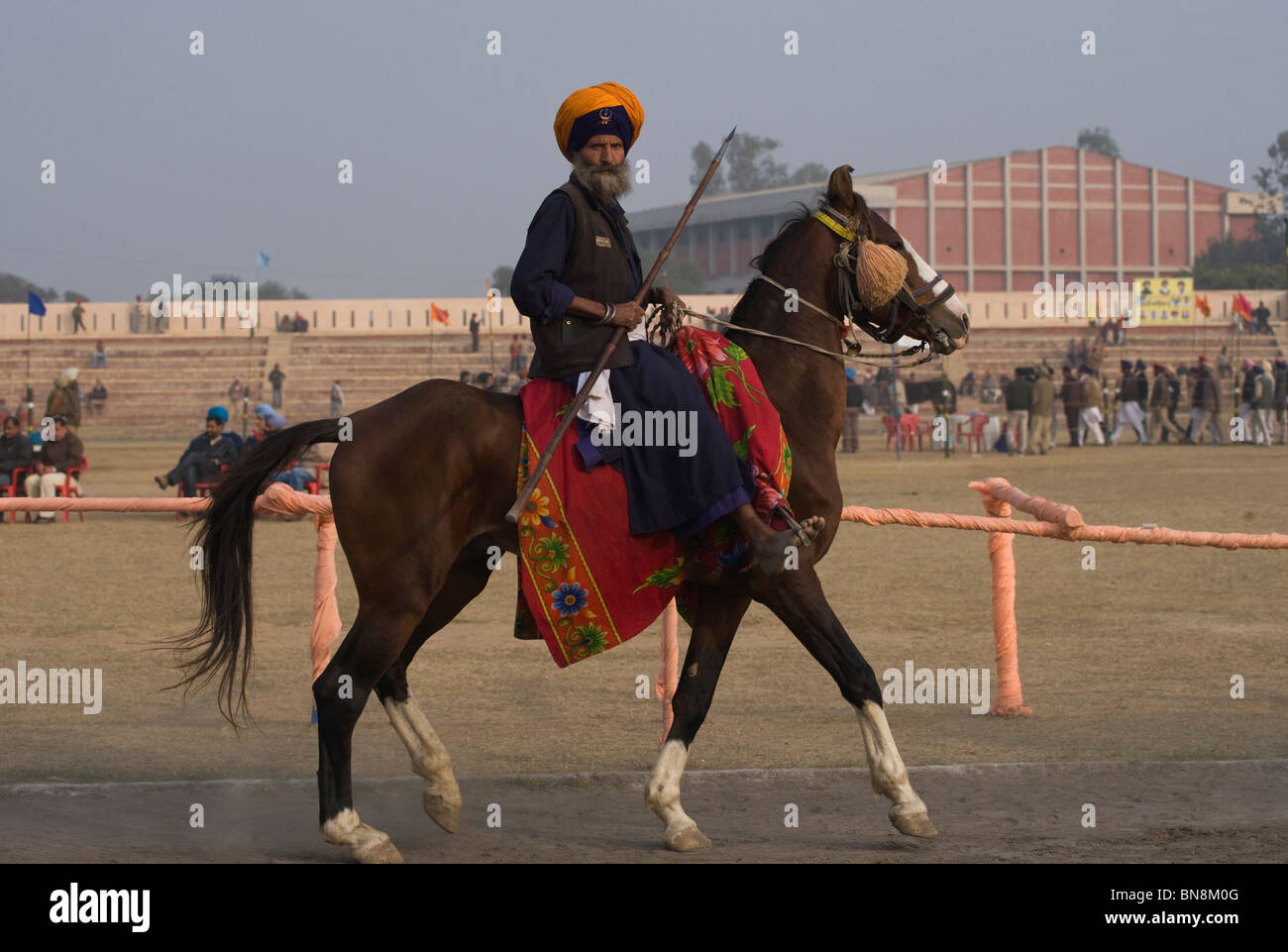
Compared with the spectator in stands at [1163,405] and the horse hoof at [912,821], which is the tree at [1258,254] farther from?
the horse hoof at [912,821]

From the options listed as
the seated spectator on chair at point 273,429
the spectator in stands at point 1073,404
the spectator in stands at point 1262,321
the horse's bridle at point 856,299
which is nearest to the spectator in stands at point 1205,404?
the spectator in stands at point 1073,404

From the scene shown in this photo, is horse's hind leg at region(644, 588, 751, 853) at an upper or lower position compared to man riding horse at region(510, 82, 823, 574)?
lower

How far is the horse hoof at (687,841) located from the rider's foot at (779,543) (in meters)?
1.03

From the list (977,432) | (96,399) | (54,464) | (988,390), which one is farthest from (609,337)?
(96,399)

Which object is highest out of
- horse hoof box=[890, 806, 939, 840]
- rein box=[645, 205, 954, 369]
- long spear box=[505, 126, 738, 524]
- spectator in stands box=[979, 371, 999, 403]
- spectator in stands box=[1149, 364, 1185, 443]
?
spectator in stands box=[979, 371, 999, 403]

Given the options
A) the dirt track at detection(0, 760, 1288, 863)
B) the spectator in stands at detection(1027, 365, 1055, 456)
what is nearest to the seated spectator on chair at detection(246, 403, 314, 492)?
the dirt track at detection(0, 760, 1288, 863)

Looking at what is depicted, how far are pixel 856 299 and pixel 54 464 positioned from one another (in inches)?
653

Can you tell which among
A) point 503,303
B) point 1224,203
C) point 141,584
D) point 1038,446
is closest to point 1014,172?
point 1224,203

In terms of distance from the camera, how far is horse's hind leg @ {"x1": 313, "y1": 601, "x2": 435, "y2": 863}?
5.85m

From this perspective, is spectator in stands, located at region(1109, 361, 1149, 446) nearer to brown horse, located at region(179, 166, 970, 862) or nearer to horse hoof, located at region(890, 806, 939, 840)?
brown horse, located at region(179, 166, 970, 862)

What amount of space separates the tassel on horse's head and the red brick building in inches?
3315

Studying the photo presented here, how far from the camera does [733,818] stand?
645 cm

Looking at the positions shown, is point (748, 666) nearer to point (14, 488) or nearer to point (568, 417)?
point (568, 417)

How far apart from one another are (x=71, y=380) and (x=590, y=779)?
2338 centimetres
